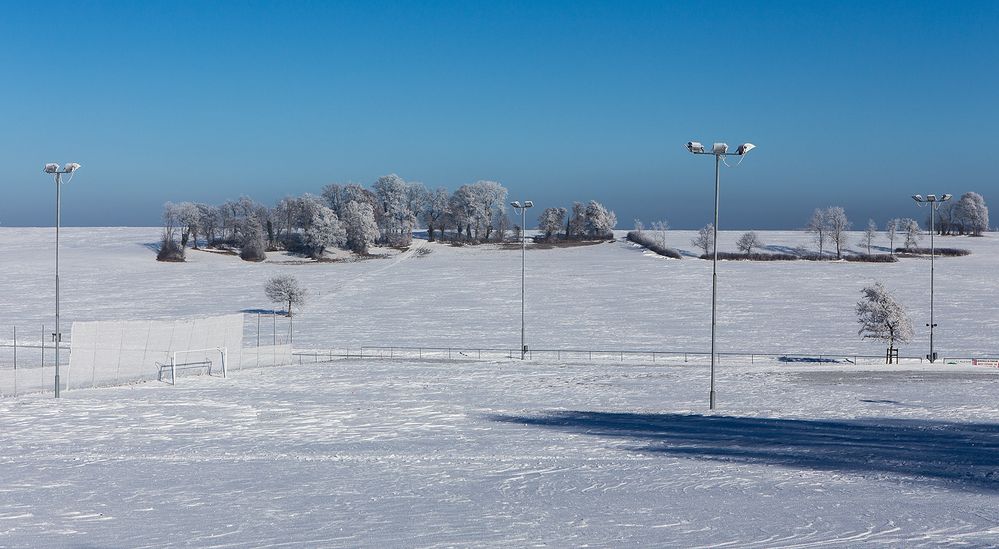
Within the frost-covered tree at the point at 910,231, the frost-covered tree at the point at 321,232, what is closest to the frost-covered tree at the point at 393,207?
the frost-covered tree at the point at 321,232

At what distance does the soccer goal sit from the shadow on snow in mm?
17127

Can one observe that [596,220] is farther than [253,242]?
Yes

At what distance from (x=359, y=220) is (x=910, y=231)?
3388 inches

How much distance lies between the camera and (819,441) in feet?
79.1

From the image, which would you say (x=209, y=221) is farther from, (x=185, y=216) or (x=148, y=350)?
(x=148, y=350)

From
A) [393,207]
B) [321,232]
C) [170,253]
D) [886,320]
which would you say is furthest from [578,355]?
[393,207]

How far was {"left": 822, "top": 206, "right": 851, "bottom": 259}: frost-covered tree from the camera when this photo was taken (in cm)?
13012

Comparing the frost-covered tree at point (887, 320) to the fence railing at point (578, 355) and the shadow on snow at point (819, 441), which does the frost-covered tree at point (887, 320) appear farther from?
the shadow on snow at point (819, 441)

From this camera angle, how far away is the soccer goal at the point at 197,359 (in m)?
38.9

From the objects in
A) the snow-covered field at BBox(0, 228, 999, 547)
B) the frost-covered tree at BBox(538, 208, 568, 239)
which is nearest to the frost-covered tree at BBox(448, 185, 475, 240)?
the frost-covered tree at BBox(538, 208, 568, 239)

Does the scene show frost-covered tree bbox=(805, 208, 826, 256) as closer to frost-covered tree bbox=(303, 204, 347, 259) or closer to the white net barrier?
frost-covered tree bbox=(303, 204, 347, 259)

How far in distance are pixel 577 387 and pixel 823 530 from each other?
72.8 feet

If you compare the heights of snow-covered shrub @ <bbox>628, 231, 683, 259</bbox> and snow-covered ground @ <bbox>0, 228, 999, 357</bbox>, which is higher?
snow-covered shrub @ <bbox>628, 231, 683, 259</bbox>

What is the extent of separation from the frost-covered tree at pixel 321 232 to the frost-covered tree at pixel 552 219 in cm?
5164
